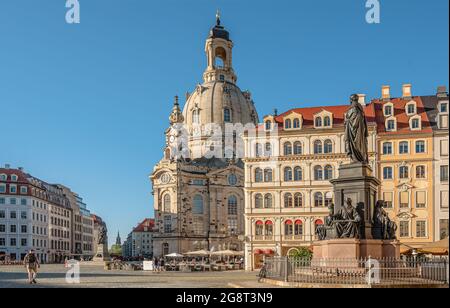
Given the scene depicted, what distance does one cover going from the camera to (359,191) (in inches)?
1184

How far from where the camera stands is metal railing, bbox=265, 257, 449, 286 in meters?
26.1

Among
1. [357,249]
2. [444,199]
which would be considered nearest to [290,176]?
[444,199]

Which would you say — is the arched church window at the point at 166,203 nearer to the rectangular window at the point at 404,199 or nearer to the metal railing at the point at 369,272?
the rectangular window at the point at 404,199

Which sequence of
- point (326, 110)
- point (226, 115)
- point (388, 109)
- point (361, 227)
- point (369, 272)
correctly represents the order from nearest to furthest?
point (369, 272) < point (361, 227) < point (388, 109) < point (326, 110) < point (226, 115)

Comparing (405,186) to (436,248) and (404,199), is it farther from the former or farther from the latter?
(436,248)

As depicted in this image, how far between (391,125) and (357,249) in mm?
39367

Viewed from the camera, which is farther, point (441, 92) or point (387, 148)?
point (441, 92)

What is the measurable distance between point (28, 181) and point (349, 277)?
96.0 metres

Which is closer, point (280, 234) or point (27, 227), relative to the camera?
point (280, 234)

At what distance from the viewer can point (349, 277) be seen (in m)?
26.7

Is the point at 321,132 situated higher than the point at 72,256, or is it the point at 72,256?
the point at 321,132

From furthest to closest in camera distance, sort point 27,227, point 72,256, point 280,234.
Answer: point 72,256 < point 27,227 < point 280,234
